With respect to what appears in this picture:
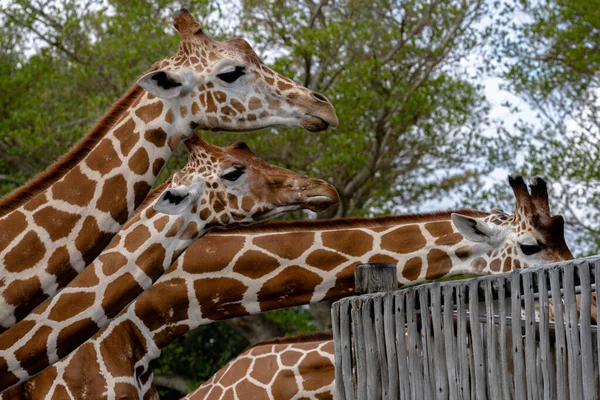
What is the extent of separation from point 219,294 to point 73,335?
1.47 meters

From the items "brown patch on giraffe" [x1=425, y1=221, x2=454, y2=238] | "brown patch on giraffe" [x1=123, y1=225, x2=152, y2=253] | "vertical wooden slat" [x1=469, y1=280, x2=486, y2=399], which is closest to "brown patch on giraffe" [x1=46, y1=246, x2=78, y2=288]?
"brown patch on giraffe" [x1=123, y1=225, x2=152, y2=253]

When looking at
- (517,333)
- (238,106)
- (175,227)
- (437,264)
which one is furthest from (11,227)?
(437,264)

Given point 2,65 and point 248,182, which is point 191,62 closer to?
point 248,182

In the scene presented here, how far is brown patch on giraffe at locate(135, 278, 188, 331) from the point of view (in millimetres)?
5992

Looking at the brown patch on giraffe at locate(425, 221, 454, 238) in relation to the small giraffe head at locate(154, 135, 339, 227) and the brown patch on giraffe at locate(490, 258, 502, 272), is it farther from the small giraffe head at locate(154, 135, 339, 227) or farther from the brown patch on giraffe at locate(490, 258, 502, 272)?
the small giraffe head at locate(154, 135, 339, 227)

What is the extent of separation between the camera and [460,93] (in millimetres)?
13438

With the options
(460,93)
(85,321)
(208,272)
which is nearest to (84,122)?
(460,93)

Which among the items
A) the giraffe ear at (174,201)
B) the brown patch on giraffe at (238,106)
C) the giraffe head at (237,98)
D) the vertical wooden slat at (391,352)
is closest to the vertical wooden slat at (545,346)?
the vertical wooden slat at (391,352)

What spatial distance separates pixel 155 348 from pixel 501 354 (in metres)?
2.96

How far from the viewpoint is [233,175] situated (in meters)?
5.54

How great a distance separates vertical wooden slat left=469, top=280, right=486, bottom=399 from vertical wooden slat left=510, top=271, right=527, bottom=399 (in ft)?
0.58

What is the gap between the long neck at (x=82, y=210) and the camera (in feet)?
14.0

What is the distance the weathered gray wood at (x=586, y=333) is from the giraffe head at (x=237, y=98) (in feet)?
5.53

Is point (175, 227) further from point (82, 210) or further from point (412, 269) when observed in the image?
point (412, 269)
